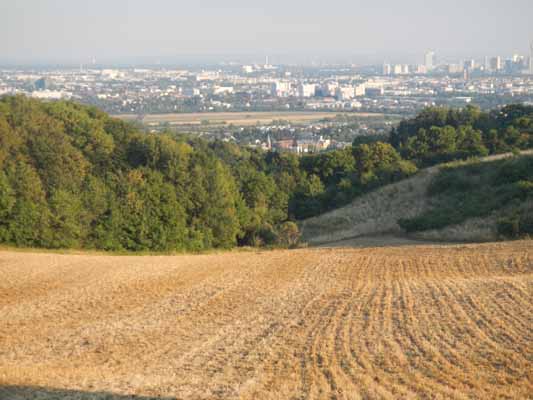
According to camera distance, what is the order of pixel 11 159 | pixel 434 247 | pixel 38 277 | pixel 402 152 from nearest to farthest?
pixel 38 277, pixel 434 247, pixel 11 159, pixel 402 152

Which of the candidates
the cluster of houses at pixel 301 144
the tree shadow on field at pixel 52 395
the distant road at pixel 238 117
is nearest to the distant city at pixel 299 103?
the cluster of houses at pixel 301 144

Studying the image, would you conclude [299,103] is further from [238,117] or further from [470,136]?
[470,136]

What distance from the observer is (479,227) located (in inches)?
1272

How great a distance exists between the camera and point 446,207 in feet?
129

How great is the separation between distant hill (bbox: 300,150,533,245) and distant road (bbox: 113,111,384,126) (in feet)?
285

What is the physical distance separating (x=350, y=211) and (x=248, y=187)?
929 centimetres

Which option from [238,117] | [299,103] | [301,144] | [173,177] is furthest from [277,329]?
[299,103]

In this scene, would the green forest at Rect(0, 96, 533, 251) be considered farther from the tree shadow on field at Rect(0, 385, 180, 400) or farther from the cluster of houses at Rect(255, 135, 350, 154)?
the cluster of houses at Rect(255, 135, 350, 154)

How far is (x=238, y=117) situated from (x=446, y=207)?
114459 millimetres

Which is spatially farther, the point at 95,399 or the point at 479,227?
the point at 479,227

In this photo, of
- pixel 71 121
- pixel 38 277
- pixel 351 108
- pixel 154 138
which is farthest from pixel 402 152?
pixel 351 108

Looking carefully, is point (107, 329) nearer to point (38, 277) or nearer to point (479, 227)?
point (38, 277)

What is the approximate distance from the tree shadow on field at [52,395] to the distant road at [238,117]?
392 feet

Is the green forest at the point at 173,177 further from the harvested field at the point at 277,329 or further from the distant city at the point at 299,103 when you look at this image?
the distant city at the point at 299,103
